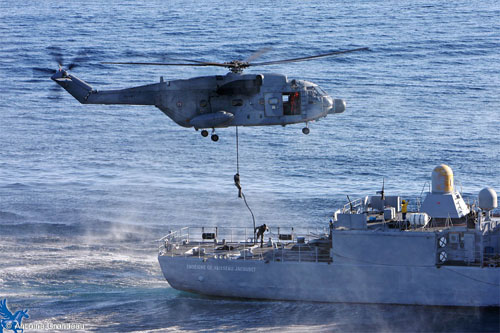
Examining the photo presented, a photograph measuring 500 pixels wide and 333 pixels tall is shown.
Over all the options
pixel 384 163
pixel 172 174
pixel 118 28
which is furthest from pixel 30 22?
pixel 384 163

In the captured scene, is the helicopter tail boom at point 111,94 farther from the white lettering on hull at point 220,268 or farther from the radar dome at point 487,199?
the radar dome at point 487,199

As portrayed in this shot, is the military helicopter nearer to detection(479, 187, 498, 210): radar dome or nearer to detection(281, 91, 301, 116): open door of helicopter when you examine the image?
detection(281, 91, 301, 116): open door of helicopter

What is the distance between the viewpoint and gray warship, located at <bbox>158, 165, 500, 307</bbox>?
123 feet

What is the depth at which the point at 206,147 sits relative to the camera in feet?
228

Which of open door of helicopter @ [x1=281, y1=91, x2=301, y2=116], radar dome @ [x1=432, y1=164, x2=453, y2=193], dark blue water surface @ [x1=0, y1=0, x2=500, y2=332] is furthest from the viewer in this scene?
dark blue water surface @ [x1=0, y1=0, x2=500, y2=332]

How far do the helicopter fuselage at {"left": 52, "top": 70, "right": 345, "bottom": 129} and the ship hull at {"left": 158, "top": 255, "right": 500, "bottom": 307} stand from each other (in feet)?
25.7

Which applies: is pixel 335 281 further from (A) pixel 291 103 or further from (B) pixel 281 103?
(B) pixel 281 103

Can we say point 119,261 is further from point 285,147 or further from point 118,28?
point 118,28

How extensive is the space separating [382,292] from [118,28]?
6315cm

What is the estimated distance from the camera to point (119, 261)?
151ft

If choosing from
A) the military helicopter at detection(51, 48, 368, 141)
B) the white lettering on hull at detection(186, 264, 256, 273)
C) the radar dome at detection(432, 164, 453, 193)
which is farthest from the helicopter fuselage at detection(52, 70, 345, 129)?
the white lettering on hull at detection(186, 264, 256, 273)

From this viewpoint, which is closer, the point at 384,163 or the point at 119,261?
the point at 119,261

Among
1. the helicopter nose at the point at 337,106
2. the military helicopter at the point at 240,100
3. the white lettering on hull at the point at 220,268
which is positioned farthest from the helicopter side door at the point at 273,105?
the white lettering on hull at the point at 220,268

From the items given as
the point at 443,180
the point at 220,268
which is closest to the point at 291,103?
the point at 443,180
